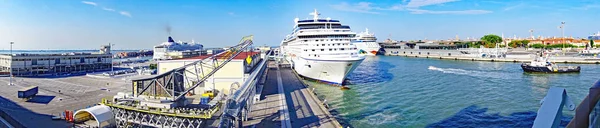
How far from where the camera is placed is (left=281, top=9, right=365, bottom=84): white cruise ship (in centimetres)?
2931

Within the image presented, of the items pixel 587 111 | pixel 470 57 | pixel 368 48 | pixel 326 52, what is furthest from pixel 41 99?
pixel 368 48

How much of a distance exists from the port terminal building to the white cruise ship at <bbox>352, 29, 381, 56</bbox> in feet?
230

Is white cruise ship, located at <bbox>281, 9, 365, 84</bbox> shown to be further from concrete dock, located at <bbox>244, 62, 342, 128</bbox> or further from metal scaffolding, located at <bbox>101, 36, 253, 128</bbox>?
metal scaffolding, located at <bbox>101, 36, 253, 128</bbox>

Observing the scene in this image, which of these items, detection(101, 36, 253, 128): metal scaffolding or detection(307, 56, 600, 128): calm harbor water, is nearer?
detection(101, 36, 253, 128): metal scaffolding

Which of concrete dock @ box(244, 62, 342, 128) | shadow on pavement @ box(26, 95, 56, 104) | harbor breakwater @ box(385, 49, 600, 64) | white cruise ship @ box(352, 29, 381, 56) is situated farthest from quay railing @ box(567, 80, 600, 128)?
white cruise ship @ box(352, 29, 381, 56)

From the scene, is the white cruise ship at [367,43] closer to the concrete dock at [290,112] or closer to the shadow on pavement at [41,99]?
the concrete dock at [290,112]

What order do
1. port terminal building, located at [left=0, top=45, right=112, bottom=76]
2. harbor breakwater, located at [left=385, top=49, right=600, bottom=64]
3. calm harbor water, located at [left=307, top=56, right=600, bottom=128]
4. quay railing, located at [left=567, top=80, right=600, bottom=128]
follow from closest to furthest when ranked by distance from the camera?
quay railing, located at [left=567, top=80, right=600, bottom=128] < calm harbor water, located at [left=307, top=56, right=600, bottom=128] < port terminal building, located at [left=0, top=45, right=112, bottom=76] < harbor breakwater, located at [left=385, top=49, right=600, bottom=64]

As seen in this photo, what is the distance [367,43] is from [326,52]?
72213 millimetres

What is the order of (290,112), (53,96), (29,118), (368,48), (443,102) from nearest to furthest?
(29,118), (290,112), (443,102), (53,96), (368,48)

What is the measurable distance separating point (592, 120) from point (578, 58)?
2624 inches

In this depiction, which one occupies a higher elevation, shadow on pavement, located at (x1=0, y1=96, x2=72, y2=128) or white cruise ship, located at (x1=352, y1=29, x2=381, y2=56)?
white cruise ship, located at (x1=352, y1=29, x2=381, y2=56)

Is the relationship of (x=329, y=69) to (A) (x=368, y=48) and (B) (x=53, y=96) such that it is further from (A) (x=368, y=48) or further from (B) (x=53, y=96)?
(A) (x=368, y=48)

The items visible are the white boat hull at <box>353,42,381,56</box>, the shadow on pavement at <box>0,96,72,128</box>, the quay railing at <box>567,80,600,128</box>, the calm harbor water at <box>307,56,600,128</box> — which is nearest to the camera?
the quay railing at <box>567,80,600,128</box>

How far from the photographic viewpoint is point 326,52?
101 ft
